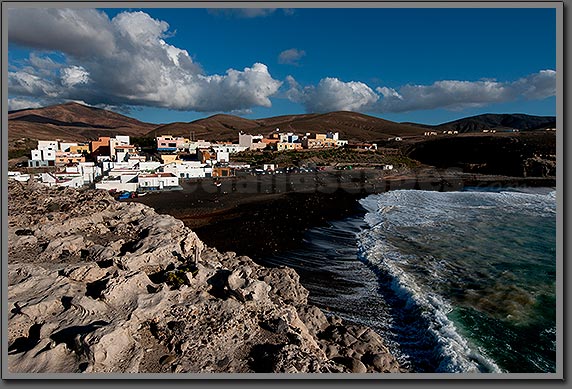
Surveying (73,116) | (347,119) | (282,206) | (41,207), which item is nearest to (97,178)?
(282,206)

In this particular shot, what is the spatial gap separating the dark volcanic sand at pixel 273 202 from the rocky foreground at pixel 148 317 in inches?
288

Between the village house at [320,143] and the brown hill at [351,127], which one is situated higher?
the brown hill at [351,127]

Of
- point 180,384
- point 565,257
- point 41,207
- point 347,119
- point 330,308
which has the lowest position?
point 330,308

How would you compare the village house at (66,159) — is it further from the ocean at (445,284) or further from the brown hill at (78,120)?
the brown hill at (78,120)

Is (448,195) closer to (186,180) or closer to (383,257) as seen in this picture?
(383,257)

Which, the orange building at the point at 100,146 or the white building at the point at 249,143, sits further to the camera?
the white building at the point at 249,143

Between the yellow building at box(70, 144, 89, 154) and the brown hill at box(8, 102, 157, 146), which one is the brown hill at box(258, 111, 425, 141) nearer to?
the brown hill at box(8, 102, 157, 146)

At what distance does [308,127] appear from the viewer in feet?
432

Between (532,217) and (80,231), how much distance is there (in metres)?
26.2

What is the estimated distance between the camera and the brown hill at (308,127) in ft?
403

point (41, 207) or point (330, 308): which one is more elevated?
point (41, 207)

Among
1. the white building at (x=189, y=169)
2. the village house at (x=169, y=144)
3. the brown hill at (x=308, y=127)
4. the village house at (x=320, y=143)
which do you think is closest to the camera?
the white building at (x=189, y=169)

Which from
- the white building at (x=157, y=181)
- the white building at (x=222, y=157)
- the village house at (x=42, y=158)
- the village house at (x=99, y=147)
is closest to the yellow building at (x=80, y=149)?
the village house at (x=99, y=147)

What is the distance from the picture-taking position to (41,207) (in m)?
10.1
